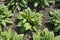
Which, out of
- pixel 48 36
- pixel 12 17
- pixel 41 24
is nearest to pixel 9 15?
pixel 12 17

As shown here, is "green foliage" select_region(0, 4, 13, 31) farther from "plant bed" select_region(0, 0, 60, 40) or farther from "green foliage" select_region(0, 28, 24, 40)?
"green foliage" select_region(0, 28, 24, 40)

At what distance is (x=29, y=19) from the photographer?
23.3 feet

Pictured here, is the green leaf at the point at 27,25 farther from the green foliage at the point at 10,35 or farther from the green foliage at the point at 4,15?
the green foliage at the point at 4,15

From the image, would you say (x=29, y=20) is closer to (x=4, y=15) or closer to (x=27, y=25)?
(x=27, y=25)

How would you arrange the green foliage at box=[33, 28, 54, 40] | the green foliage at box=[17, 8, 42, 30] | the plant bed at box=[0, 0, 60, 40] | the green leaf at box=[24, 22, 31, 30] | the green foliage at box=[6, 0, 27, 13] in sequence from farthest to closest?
1. the green foliage at box=[6, 0, 27, 13]
2. the green foliage at box=[17, 8, 42, 30]
3. the green leaf at box=[24, 22, 31, 30]
4. the plant bed at box=[0, 0, 60, 40]
5. the green foliage at box=[33, 28, 54, 40]

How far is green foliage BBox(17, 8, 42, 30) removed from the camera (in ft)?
23.0

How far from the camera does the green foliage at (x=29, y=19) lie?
7.01 m

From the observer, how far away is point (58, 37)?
659 cm

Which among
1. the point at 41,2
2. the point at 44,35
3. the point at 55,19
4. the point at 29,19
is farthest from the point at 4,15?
the point at 55,19

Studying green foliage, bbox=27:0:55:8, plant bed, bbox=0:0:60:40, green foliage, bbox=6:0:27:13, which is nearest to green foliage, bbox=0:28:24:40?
plant bed, bbox=0:0:60:40

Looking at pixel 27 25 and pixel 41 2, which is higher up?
pixel 41 2

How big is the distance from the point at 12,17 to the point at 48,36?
70.2 inches

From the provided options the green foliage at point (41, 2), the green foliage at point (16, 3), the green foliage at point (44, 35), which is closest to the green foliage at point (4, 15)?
the green foliage at point (16, 3)

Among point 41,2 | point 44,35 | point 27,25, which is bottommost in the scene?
point 44,35
